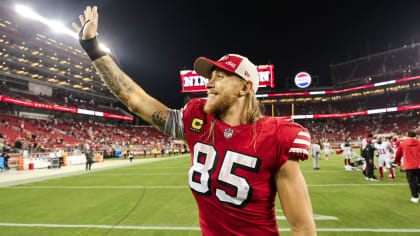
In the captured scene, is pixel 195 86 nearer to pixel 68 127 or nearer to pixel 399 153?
pixel 68 127

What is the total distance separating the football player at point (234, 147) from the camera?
4.57 ft

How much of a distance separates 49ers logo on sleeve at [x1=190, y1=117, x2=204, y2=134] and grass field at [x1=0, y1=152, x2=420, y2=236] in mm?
3299

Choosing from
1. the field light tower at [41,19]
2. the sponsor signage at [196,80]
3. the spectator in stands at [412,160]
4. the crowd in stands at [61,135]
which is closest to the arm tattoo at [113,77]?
the spectator in stands at [412,160]

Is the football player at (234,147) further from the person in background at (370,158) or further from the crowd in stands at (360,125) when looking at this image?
the crowd in stands at (360,125)

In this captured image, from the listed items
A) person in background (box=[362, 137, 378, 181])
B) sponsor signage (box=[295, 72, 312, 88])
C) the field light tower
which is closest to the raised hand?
person in background (box=[362, 137, 378, 181])

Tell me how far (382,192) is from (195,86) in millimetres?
36935

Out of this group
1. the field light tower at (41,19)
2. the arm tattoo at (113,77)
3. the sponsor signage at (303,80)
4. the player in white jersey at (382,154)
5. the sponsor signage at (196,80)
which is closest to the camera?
the arm tattoo at (113,77)

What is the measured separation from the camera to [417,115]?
47750 mm

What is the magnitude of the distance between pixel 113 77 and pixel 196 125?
715mm

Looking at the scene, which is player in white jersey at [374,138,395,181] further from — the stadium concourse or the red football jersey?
the stadium concourse

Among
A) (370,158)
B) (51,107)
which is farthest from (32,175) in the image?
(51,107)

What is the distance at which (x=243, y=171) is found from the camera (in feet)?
4.64

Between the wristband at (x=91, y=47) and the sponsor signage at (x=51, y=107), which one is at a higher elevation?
the sponsor signage at (x=51, y=107)

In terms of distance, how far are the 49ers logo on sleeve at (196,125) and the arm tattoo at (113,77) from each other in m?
0.52
